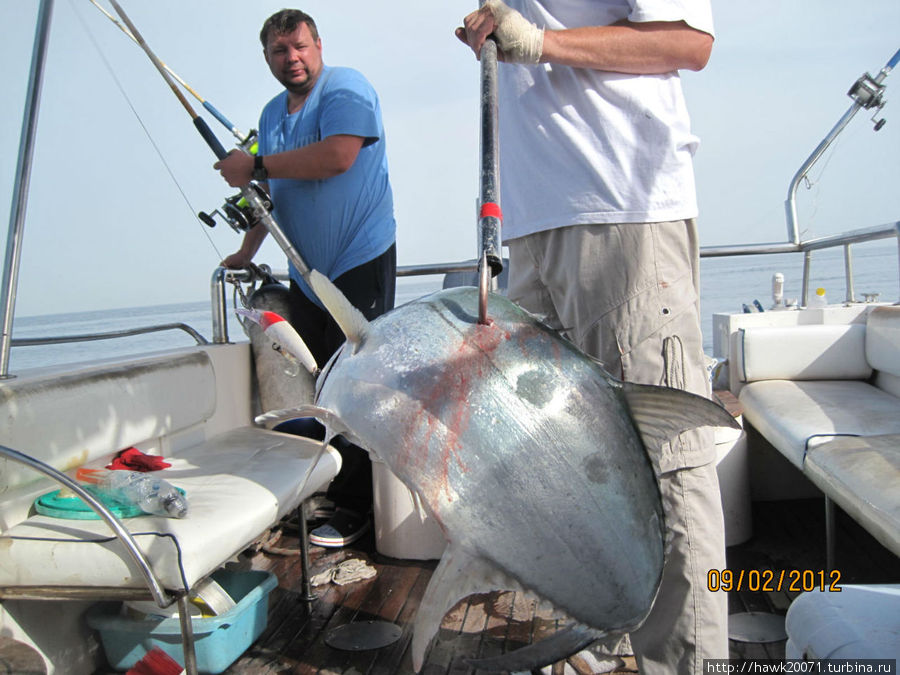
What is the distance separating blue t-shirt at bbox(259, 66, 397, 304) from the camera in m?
2.84

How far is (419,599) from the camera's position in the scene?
229 centimetres

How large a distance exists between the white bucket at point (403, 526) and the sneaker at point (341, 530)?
9.3 inches

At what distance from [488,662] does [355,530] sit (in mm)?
2133

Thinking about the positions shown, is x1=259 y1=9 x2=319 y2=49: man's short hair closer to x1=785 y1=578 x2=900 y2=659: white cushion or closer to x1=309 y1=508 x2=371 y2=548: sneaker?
x1=309 y1=508 x2=371 y2=548: sneaker

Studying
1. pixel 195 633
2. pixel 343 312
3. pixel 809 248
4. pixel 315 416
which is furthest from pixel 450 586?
pixel 809 248

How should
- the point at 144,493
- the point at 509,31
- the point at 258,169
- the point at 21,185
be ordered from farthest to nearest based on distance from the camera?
the point at 258,169, the point at 21,185, the point at 144,493, the point at 509,31

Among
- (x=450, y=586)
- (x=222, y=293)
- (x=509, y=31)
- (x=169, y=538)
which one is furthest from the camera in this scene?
(x=222, y=293)

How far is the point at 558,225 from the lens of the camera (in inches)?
56.8

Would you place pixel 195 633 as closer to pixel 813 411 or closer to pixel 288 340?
pixel 288 340

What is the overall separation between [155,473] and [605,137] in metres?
1.67

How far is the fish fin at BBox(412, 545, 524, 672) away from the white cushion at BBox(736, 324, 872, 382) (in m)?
2.97

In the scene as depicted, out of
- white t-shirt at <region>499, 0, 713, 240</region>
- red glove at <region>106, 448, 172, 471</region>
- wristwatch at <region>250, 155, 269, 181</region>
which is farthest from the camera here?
wristwatch at <region>250, 155, 269, 181</region>

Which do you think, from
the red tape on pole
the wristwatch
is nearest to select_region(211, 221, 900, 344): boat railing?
the wristwatch
